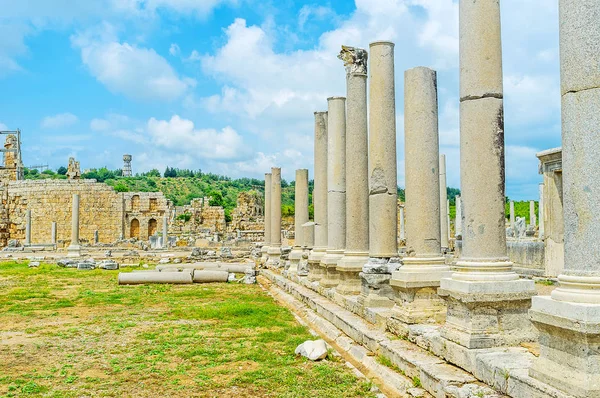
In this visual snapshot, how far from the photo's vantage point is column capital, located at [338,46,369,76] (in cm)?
1095

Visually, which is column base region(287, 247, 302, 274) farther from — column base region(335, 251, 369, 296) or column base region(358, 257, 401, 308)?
column base region(358, 257, 401, 308)

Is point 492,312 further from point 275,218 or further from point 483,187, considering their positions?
point 275,218

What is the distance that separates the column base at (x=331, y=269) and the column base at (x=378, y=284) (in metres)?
2.89

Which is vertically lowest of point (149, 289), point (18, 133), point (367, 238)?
point (149, 289)

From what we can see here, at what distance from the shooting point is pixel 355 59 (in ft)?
36.0

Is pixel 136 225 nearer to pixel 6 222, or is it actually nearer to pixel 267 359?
pixel 6 222

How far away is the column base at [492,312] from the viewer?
5.61 m

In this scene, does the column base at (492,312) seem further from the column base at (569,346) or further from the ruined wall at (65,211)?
the ruined wall at (65,211)

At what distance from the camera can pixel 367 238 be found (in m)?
11.0

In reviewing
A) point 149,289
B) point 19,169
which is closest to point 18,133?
point 19,169

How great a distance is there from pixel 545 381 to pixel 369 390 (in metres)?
2.13

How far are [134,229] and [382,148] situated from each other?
1710 inches

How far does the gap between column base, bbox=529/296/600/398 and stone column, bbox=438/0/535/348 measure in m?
1.39

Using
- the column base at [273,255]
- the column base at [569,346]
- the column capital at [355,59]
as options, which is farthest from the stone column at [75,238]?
the column base at [569,346]
